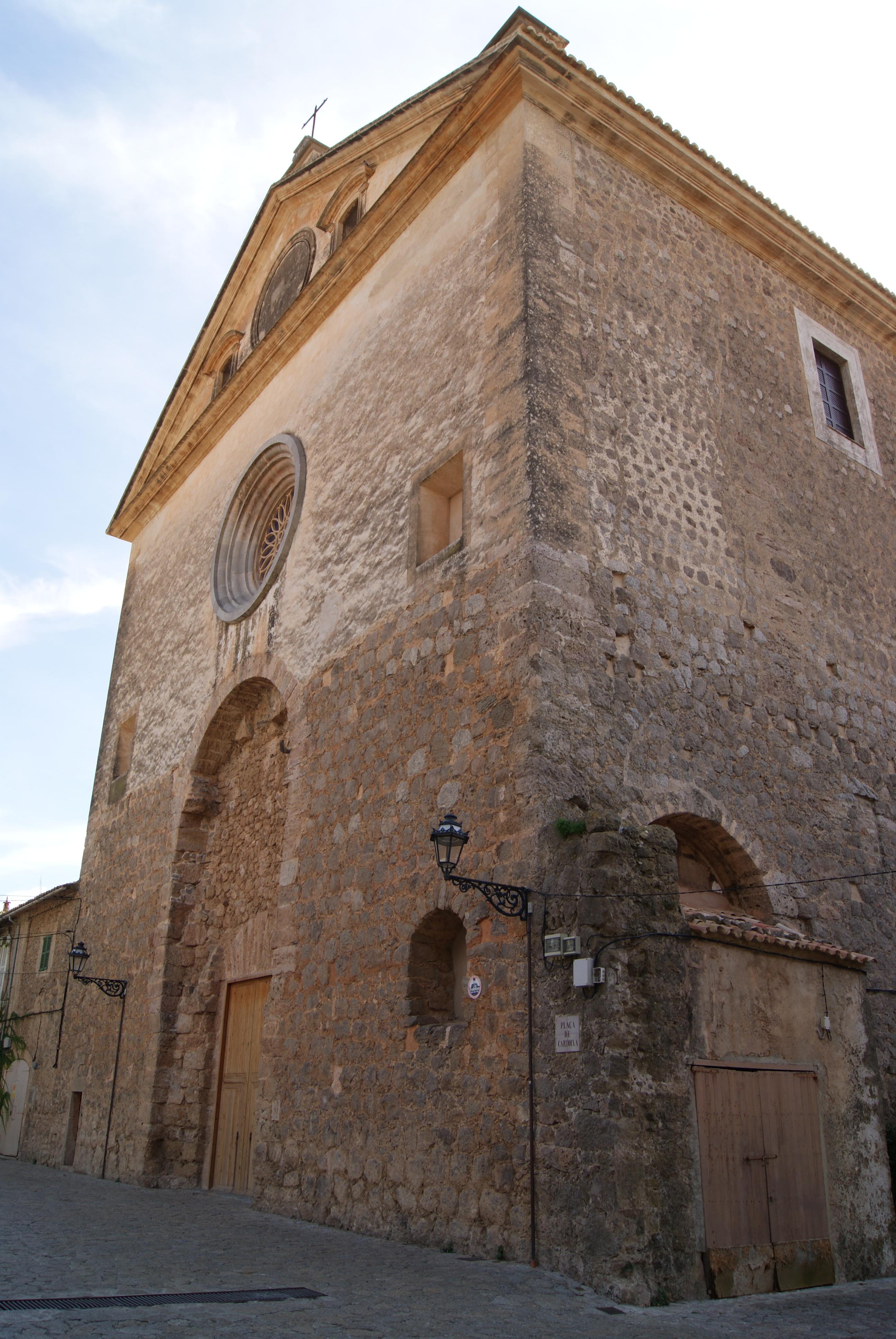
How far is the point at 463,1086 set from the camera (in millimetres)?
6977

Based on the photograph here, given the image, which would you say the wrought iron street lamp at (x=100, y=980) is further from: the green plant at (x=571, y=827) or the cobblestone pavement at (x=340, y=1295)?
the green plant at (x=571, y=827)

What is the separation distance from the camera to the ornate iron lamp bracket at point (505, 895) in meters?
6.63

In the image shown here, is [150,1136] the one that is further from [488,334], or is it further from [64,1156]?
[488,334]

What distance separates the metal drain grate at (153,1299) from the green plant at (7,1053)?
13025 mm

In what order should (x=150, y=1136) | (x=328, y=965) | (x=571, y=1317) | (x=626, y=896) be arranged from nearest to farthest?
(x=571, y=1317) < (x=626, y=896) < (x=328, y=965) < (x=150, y=1136)

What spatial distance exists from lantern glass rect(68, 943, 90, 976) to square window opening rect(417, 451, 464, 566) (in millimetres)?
7891

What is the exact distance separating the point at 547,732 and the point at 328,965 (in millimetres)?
3264

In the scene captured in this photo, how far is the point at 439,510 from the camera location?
9.54 meters

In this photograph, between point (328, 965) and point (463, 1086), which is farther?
point (328, 965)

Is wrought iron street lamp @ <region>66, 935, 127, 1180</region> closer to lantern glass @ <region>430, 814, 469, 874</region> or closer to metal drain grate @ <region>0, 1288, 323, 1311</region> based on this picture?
metal drain grate @ <region>0, 1288, 323, 1311</region>

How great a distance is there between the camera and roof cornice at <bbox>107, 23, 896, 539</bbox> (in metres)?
9.58

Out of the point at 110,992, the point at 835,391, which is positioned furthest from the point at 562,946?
A: the point at 110,992

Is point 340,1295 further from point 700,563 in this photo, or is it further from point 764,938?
point 700,563

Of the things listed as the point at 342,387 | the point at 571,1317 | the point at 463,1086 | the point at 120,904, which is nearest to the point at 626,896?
the point at 463,1086
